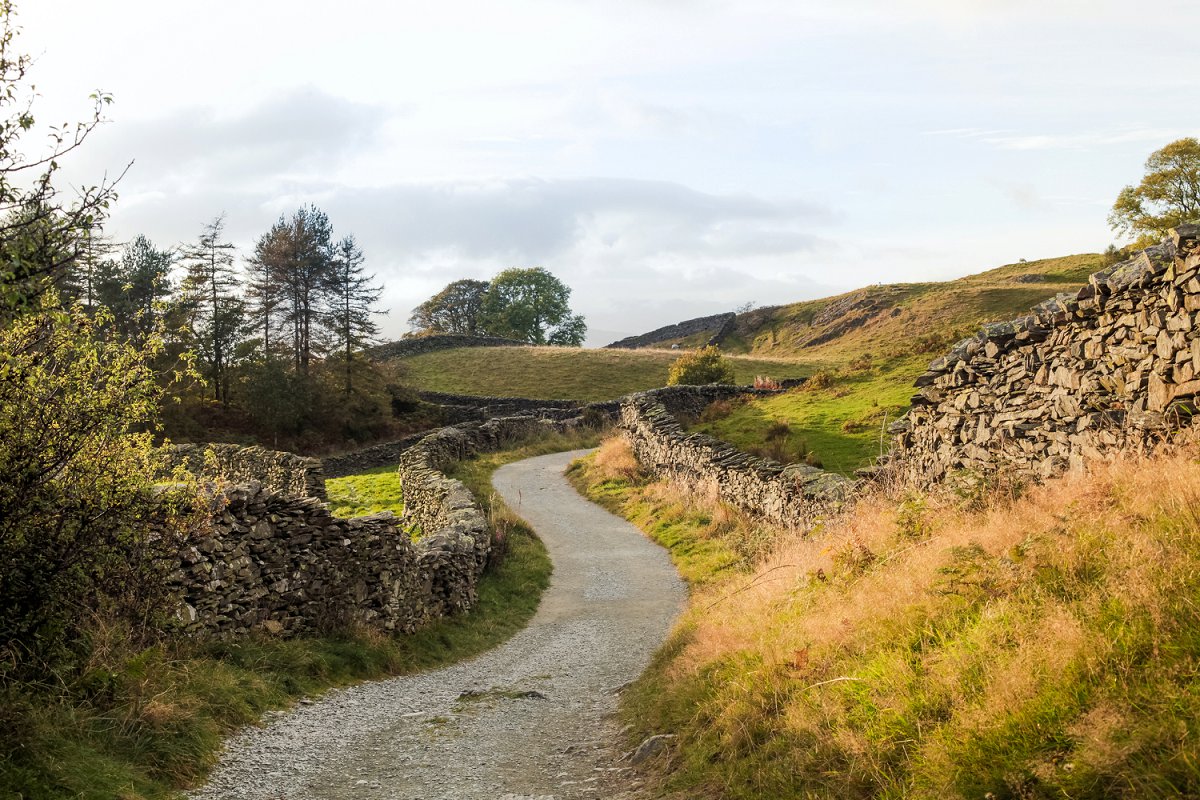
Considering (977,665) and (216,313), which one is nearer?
(977,665)

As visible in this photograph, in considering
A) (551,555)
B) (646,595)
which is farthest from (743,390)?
(646,595)

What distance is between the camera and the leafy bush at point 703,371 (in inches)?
1710

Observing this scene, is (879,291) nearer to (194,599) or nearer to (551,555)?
(551,555)

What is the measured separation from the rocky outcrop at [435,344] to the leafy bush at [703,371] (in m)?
38.3

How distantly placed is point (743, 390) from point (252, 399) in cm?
2590

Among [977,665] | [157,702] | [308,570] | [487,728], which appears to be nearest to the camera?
[977,665]

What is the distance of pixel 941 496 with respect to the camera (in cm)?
942

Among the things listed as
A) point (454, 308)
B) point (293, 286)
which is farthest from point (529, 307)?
point (293, 286)

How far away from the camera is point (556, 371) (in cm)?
6450

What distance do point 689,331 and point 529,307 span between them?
21.2m

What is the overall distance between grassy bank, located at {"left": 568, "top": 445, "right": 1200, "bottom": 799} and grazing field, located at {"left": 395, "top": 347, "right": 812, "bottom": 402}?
46.2 metres

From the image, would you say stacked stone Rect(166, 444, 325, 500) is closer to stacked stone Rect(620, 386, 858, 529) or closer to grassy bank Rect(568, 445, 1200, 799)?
stacked stone Rect(620, 386, 858, 529)

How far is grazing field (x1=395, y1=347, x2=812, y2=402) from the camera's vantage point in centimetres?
5806

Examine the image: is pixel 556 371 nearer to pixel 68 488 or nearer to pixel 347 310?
pixel 347 310
